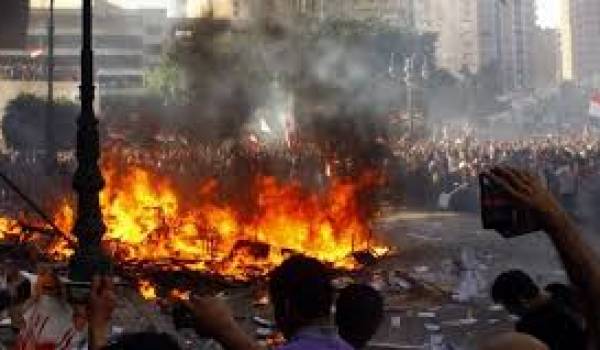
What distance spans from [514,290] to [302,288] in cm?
129

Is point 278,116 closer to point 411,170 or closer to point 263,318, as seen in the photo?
point 411,170

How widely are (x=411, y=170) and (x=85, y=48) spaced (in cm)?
1637

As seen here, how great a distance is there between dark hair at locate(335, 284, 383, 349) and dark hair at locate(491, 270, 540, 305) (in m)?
0.58

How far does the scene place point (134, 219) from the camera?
16.8 meters

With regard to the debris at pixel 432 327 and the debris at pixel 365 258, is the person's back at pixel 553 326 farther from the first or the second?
the debris at pixel 365 258

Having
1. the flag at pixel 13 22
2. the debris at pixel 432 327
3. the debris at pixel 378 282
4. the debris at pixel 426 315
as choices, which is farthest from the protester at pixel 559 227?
the flag at pixel 13 22

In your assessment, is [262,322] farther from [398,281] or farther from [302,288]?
[302,288]

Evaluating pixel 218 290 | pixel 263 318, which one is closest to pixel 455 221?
pixel 218 290

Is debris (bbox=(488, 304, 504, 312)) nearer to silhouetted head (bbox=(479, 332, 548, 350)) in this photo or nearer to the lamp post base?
the lamp post base

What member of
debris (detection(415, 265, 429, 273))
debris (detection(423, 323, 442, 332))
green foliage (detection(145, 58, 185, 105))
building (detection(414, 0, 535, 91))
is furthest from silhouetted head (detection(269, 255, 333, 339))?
building (detection(414, 0, 535, 91))

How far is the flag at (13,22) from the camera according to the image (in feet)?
59.3

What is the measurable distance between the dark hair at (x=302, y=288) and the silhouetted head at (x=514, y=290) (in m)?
0.96

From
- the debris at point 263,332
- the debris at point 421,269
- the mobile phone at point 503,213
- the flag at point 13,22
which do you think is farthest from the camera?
the flag at point 13,22

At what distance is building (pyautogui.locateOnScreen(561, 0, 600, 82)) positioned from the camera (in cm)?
13650
